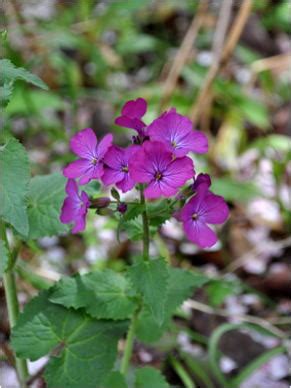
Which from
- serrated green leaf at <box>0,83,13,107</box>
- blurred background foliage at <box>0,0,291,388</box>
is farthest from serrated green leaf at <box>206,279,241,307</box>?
serrated green leaf at <box>0,83,13,107</box>

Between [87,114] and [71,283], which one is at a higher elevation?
[71,283]

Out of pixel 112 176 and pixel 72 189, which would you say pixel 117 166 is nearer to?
pixel 112 176

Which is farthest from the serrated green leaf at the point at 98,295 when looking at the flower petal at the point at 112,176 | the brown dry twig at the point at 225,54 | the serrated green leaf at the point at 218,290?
the brown dry twig at the point at 225,54

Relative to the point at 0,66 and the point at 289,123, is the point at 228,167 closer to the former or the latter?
the point at 289,123

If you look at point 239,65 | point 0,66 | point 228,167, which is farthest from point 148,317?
point 239,65

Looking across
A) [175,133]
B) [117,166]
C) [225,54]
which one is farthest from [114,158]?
[225,54]

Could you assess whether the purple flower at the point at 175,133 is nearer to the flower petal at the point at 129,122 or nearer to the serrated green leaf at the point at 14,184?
the flower petal at the point at 129,122
